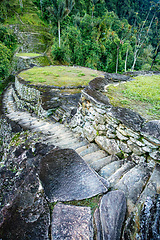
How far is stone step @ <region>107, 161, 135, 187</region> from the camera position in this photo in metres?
1.92

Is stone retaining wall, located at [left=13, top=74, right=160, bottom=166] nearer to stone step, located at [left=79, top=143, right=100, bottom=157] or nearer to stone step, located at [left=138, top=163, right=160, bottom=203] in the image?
stone step, located at [left=79, top=143, right=100, bottom=157]

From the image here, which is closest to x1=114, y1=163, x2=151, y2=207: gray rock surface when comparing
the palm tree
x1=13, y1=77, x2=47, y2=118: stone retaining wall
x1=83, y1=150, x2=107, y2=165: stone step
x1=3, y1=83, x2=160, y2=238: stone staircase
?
x1=3, y1=83, x2=160, y2=238: stone staircase

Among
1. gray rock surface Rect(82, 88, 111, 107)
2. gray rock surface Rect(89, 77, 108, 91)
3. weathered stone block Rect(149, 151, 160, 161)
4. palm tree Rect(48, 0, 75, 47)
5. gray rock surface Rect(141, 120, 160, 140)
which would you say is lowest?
weathered stone block Rect(149, 151, 160, 161)

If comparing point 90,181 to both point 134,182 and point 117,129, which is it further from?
point 117,129

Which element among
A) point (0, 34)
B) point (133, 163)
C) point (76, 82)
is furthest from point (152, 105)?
point (0, 34)

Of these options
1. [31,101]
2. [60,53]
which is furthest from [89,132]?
[60,53]

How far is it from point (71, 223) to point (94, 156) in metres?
1.32

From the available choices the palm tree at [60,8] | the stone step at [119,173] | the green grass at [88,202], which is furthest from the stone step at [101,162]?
the palm tree at [60,8]

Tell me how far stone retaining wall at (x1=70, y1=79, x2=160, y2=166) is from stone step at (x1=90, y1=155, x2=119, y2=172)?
0.13 meters

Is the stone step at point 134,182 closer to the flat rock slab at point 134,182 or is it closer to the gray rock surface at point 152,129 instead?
the flat rock slab at point 134,182

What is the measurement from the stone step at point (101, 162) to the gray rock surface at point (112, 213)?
622 mm

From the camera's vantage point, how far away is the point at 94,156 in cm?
264

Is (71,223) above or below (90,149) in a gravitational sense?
above

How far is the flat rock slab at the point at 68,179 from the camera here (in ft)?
5.92
